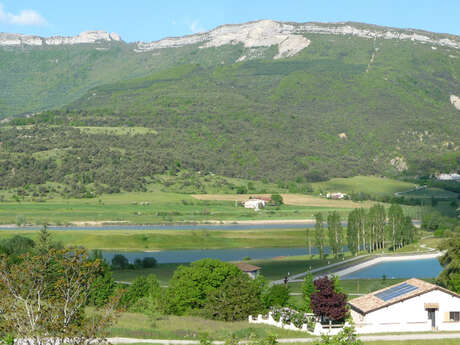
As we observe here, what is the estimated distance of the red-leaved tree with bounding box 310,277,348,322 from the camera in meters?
45.9

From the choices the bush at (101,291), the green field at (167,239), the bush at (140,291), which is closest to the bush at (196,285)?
the bush at (140,291)

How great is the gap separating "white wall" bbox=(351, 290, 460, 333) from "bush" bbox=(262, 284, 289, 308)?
6.42 m

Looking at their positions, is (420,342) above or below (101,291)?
below

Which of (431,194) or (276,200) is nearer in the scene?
(276,200)

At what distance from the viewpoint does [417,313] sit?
46.3 m

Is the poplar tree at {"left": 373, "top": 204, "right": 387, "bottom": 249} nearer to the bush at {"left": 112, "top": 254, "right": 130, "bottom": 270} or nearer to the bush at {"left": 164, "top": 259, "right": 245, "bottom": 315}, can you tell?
the bush at {"left": 112, "top": 254, "right": 130, "bottom": 270}

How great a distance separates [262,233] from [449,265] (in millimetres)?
72572

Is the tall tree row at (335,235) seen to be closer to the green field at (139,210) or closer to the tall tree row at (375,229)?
the tall tree row at (375,229)

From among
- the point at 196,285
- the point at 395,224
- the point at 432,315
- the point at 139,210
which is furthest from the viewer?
the point at 139,210

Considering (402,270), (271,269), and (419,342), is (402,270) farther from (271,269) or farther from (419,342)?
(419,342)

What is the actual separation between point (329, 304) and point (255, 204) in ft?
398

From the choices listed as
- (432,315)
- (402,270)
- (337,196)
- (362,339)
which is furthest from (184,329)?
(337,196)

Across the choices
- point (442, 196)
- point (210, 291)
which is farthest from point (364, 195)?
point (210, 291)

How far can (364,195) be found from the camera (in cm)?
18388
